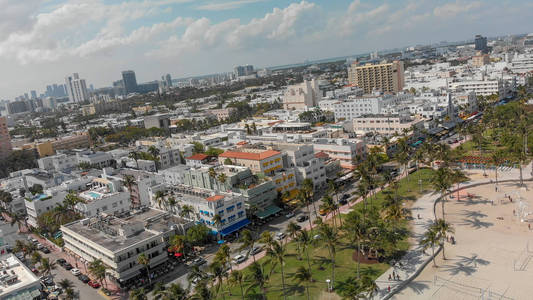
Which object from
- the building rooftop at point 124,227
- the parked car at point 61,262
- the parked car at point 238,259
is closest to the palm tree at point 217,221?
the building rooftop at point 124,227

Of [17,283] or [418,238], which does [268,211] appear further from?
[17,283]

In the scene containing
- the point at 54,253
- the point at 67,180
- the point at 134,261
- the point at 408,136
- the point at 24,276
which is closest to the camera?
the point at 24,276

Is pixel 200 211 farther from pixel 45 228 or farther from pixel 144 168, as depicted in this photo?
pixel 144 168

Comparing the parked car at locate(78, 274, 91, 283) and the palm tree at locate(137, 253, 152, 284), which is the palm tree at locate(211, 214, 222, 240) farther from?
the parked car at locate(78, 274, 91, 283)

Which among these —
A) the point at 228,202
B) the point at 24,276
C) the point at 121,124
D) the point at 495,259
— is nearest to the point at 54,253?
the point at 24,276

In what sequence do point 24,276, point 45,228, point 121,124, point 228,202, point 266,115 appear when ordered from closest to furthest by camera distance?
1. point 24,276
2. point 228,202
3. point 45,228
4. point 266,115
5. point 121,124

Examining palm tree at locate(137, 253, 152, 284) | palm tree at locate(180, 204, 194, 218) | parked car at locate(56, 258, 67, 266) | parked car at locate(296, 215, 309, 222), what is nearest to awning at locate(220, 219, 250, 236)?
palm tree at locate(180, 204, 194, 218)
